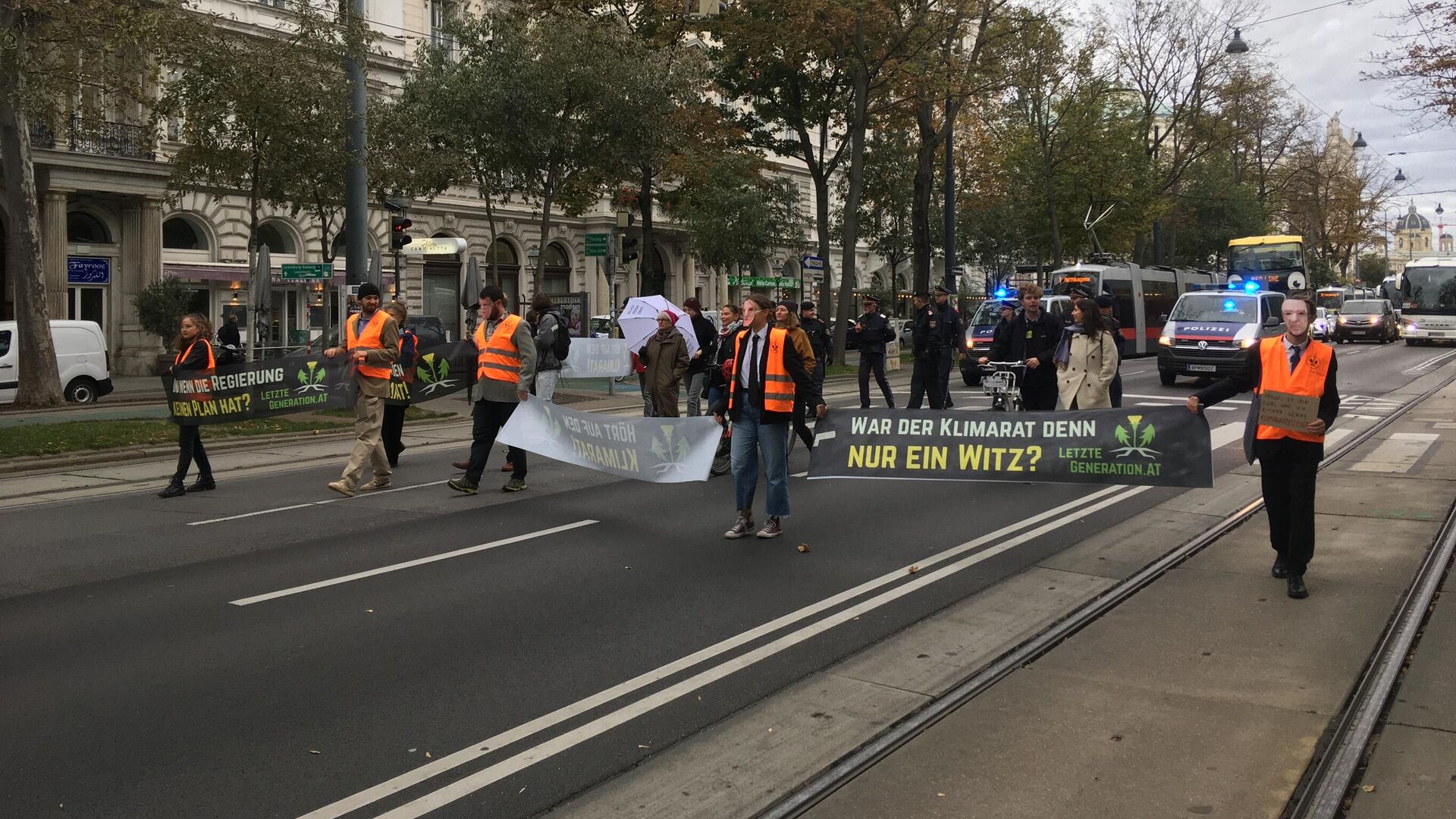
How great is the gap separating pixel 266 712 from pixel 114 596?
2.69 meters

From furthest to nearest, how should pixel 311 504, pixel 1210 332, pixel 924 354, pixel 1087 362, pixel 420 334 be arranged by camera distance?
pixel 1210 332, pixel 420 334, pixel 924 354, pixel 1087 362, pixel 311 504

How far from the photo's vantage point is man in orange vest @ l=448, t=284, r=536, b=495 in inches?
437

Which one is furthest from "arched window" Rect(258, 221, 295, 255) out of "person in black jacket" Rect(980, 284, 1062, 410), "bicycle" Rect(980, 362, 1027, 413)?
"person in black jacket" Rect(980, 284, 1062, 410)

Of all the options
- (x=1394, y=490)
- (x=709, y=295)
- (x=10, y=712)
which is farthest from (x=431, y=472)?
(x=709, y=295)

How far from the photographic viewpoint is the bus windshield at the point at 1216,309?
2502cm

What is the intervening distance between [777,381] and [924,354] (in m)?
7.85

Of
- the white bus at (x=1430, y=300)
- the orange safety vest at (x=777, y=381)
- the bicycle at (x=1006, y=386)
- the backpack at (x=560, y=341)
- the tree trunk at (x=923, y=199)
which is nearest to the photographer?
the orange safety vest at (x=777, y=381)

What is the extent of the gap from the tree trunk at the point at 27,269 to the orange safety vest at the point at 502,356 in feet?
35.7

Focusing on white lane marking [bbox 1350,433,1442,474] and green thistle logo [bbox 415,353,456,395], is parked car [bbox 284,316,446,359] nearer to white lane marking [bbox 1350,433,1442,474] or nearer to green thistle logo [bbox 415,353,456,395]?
green thistle logo [bbox 415,353,456,395]

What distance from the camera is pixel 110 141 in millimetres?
29625

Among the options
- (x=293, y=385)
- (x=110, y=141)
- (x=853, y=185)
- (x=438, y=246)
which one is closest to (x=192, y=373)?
(x=293, y=385)

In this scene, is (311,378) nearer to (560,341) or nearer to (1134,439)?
(560,341)

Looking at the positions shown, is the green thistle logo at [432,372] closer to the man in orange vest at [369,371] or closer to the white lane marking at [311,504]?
the white lane marking at [311,504]

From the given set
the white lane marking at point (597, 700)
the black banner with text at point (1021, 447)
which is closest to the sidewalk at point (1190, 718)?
the black banner with text at point (1021, 447)
